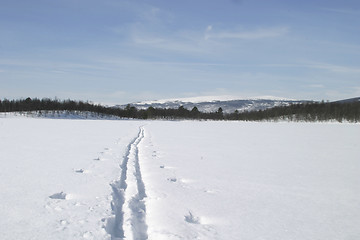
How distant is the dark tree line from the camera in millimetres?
78688

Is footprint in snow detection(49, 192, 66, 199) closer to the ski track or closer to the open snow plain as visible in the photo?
the open snow plain

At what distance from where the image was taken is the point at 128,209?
384cm

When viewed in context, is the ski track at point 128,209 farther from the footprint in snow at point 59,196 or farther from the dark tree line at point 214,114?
the dark tree line at point 214,114

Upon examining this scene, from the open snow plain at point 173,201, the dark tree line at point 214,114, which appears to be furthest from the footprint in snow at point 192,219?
the dark tree line at point 214,114

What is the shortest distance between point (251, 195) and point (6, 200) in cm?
397

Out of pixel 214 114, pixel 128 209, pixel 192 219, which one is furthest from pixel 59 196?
pixel 214 114

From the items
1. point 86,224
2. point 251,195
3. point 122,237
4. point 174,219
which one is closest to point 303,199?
point 251,195

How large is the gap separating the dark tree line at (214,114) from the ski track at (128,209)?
7726cm

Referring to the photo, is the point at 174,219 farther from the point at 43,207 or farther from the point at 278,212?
the point at 43,207

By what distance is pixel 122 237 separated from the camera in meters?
3.03

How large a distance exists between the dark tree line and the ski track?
77262mm

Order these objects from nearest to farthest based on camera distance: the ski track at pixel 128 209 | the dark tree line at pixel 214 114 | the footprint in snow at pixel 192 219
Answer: the ski track at pixel 128 209
the footprint in snow at pixel 192 219
the dark tree line at pixel 214 114

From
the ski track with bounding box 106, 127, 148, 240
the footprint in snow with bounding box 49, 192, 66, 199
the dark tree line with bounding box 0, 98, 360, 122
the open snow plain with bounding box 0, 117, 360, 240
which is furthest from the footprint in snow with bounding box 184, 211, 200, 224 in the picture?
the dark tree line with bounding box 0, 98, 360, 122

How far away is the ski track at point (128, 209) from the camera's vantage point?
3151mm
